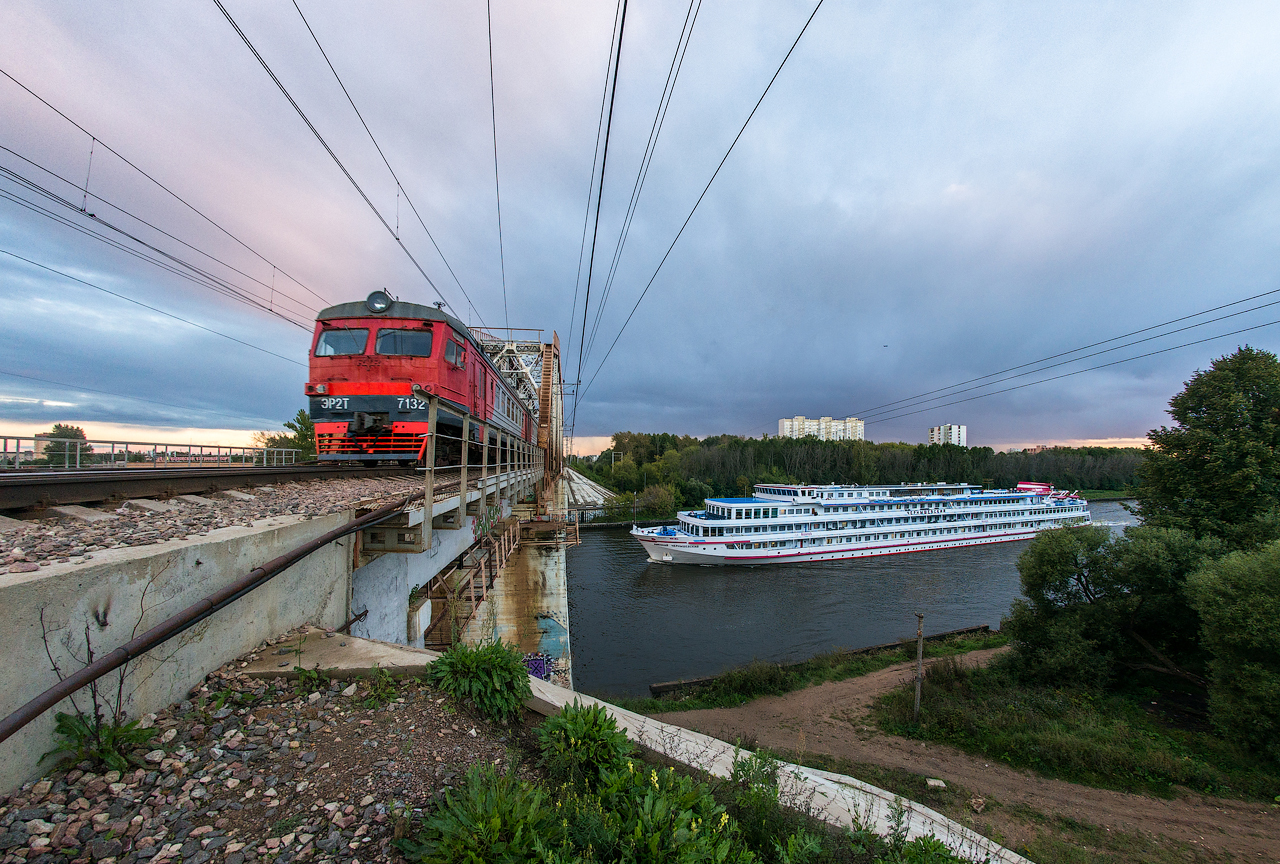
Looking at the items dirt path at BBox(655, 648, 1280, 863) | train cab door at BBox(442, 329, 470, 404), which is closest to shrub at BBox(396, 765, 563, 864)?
train cab door at BBox(442, 329, 470, 404)

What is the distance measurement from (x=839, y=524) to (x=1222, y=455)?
23.5 m

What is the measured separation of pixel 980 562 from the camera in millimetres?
40406

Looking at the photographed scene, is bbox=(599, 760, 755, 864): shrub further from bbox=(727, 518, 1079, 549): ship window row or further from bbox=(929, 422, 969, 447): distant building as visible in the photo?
bbox=(929, 422, 969, 447): distant building

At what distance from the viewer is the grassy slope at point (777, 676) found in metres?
16.9

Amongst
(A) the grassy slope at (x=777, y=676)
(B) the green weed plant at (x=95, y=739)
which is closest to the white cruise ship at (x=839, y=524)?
(A) the grassy slope at (x=777, y=676)

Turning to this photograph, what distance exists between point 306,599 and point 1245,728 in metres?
20.8

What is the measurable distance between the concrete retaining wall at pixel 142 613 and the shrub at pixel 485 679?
1478 mm

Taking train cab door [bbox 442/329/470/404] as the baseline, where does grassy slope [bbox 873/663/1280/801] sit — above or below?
below

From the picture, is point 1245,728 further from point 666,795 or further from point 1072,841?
point 666,795

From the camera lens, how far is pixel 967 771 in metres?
12.6

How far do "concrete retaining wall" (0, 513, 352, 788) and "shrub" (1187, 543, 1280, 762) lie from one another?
19.9m

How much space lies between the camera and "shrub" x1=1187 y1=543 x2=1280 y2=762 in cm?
1131

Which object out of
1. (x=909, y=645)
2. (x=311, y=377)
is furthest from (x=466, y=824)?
(x=909, y=645)

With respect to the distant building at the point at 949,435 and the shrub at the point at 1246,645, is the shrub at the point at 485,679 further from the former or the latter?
the distant building at the point at 949,435
